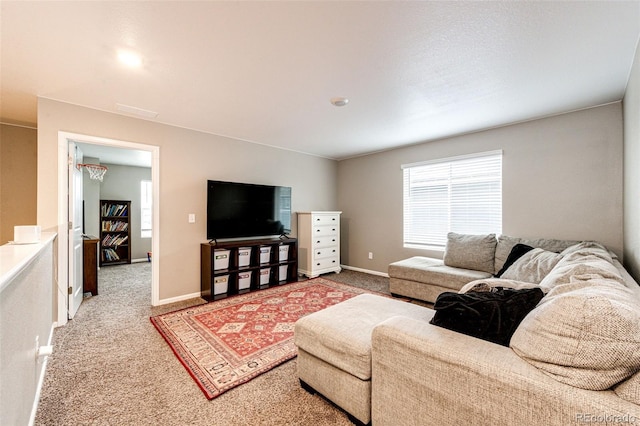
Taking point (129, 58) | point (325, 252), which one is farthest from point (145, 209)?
point (129, 58)

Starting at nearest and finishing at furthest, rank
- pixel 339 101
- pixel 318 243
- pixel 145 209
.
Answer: pixel 339 101 < pixel 318 243 < pixel 145 209

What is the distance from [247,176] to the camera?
171 inches

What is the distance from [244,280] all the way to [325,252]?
5.50 ft

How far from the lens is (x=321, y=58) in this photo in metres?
2.02

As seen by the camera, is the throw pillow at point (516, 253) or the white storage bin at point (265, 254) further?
the white storage bin at point (265, 254)

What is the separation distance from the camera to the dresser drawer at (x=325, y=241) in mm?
4789

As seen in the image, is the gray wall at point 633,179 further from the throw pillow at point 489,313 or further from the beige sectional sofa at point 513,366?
the throw pillow at point 489,313

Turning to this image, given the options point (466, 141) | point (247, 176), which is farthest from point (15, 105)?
point (466, 141)

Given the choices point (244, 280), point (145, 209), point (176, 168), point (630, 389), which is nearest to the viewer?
point (630, 389)

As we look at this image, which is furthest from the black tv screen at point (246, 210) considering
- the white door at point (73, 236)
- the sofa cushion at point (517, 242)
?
the sofa cushion at point (517, 242)

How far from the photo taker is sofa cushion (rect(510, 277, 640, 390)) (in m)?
0.81

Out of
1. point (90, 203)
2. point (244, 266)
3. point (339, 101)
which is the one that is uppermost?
point (339, 101)

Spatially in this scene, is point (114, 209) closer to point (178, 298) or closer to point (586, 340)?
point (178, 298)

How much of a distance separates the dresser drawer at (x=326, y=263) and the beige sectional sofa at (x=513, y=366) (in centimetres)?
318
